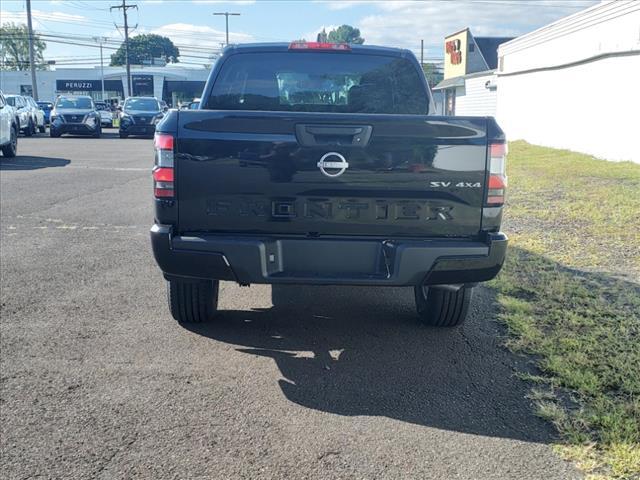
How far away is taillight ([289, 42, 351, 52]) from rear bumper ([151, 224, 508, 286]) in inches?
82.4

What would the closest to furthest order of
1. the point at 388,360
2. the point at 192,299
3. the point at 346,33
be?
the point at 388,360 < the point at 192,299 < the point at 346,33

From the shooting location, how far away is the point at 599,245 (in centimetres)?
705

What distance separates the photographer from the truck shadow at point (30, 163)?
1495cm

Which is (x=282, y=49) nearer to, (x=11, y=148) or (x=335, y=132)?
(x=335, y=132)

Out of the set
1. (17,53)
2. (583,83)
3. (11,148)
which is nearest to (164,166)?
(11,148)

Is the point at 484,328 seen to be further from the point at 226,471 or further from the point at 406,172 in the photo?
the point at 226,471

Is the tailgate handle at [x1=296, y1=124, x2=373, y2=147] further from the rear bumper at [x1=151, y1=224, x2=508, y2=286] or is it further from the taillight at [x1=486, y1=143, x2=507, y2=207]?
the taillight at [x1=486, y1=143, x2=507, y2=207]

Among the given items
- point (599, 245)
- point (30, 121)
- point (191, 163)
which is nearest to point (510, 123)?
point (599, 245)

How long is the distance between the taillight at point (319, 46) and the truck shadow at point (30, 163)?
11.5 meters

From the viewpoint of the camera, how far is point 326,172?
11.7 ft

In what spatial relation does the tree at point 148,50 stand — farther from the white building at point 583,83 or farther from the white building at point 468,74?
the white building at point 583,83

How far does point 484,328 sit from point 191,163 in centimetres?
246

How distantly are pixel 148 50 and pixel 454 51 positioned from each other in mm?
89561

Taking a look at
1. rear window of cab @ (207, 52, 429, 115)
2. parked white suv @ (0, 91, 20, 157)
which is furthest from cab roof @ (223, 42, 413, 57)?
parked white suv @ (0, 91, 20, 157)
